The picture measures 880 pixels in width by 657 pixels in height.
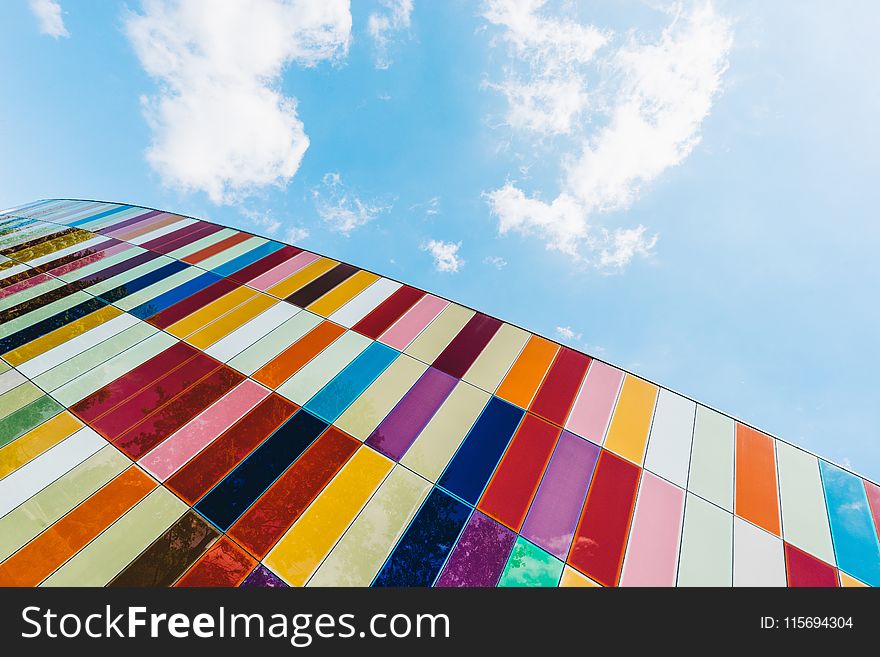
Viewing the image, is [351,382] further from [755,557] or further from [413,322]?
[755,557]

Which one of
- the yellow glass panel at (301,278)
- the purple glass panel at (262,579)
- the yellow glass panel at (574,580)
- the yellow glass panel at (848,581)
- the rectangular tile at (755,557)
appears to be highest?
the yellow glass panel at (301,278)

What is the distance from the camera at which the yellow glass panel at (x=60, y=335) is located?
42.4 feet

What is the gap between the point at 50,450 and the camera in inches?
390

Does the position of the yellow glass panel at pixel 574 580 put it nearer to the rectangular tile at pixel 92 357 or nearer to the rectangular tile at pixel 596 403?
the rectangular tile at pixel 596 403

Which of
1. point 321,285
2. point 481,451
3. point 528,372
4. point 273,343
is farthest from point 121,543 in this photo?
point 528,372

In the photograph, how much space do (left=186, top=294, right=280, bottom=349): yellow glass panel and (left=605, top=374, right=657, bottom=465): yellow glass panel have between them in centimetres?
1483

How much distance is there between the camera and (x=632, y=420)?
43.8 feet

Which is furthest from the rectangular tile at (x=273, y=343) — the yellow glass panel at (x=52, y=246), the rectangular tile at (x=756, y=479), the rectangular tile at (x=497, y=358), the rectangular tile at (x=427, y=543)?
the rectangular tile at (x=756, y=479)

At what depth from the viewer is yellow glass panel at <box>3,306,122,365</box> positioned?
12914 mm

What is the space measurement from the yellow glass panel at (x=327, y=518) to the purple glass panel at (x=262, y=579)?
0.11 meters

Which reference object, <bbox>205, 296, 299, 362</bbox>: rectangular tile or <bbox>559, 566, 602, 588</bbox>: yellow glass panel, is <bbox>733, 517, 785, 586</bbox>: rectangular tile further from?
<bbox>205, 296, 299, 362</bbox>: rectangular tile

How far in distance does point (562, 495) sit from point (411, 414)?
5.14m
